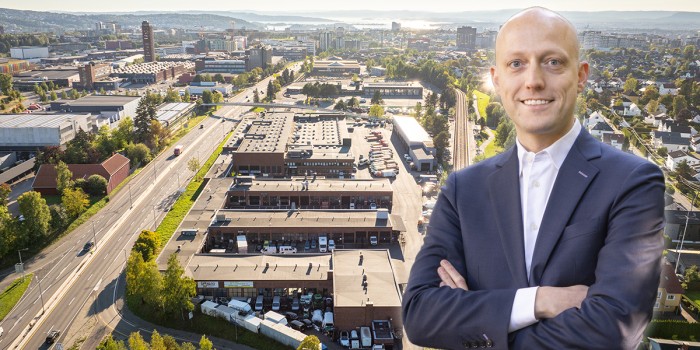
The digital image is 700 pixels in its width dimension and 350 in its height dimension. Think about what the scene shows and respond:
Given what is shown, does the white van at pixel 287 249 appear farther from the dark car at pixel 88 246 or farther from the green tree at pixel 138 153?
the green tree at pixel 138 153

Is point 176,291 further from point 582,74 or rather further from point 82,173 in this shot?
point 82,173

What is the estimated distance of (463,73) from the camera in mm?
42219

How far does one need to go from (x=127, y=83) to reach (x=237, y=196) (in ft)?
103

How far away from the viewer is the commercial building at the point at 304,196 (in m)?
16.9

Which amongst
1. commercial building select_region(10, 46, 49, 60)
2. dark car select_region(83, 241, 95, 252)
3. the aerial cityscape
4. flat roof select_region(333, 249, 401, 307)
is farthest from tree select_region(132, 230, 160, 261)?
commercial building select_region(10, 46, 49, 60)

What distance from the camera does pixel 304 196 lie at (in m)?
17.1

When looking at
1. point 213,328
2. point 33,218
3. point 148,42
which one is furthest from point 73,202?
point 148,42

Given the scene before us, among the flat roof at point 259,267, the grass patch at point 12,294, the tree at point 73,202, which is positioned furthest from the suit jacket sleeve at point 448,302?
the tree at point 73,202

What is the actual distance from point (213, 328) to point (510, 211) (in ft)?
34.1

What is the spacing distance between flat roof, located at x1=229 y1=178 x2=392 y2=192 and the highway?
121 inches

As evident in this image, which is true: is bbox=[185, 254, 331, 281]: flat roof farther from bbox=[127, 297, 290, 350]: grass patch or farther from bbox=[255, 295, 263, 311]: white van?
bbox=[127, 297, 290, 350]: grass patch

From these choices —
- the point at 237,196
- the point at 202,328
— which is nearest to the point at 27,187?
the point at 237,196

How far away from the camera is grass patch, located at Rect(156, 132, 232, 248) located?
1516 centimetres

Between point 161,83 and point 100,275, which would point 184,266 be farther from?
point 161,83
